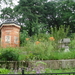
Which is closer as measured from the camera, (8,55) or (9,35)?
(8,55)

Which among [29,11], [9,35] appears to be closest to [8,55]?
[9,35]

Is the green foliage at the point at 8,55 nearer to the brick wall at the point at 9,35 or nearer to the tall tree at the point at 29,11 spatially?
the brick wall at the point at 9,35

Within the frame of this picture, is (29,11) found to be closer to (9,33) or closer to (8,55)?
(9,33)

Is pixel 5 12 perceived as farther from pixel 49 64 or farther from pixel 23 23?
pixel 49 64

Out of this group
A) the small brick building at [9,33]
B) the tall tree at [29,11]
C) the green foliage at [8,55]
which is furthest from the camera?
the tall tree at [29,11]

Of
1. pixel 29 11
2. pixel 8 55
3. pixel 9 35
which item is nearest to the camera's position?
pixel 8 55

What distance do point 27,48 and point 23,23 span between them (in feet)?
46.1

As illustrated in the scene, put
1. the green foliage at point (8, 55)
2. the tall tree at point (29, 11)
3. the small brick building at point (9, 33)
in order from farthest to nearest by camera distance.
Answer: the tall tree at point (29, 11) → the small brick building at point (9, 33) → the green foliage at point (8, 55)

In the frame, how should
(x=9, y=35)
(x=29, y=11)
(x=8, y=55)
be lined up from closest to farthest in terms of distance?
Answer: 1. (x=8, y=55)
2. (x=9, y=35)
3. (x=29, y=11)

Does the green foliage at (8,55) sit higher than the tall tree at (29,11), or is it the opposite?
the tall tree at (29,11)

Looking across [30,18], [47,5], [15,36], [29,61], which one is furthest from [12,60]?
[47,5]

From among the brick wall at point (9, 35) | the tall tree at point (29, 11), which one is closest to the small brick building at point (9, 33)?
the brick wall at point (9, 35)

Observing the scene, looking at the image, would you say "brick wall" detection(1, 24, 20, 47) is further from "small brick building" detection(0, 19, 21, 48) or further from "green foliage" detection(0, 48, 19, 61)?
"green foliage" detection(0, 48, 19, 61)

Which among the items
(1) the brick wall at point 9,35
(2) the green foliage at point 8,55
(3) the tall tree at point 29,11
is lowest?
(2) the green foliage at point 8,55
